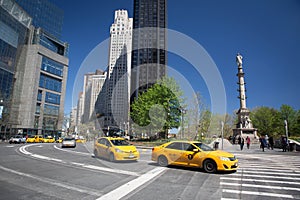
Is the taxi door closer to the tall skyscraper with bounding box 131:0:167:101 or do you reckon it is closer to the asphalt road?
the asphalt road

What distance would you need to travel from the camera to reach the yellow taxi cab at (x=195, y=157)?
8758 mm

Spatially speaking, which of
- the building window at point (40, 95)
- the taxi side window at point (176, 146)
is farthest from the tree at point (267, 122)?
the building window at point (40, 95)

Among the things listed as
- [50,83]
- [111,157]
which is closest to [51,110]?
[50,83]

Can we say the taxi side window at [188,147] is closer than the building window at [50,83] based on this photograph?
Yes

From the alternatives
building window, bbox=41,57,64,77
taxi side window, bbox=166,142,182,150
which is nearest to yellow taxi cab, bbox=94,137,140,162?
taxi side window, bbox=166,142,182,150

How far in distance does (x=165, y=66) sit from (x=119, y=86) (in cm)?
4853

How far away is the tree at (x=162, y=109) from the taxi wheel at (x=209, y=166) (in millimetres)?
23929

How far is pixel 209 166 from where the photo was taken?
896 centimetres

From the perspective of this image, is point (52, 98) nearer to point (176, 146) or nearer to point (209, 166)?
point (176, 146)

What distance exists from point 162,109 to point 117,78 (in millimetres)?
109387

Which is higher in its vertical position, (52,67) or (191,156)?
(52,67)

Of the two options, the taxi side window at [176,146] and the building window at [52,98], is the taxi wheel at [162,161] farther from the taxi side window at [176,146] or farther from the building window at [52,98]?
the building window at [52,98]

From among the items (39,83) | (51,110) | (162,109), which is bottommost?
(162,109)

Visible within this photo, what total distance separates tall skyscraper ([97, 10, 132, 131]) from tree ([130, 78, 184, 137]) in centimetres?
8406
